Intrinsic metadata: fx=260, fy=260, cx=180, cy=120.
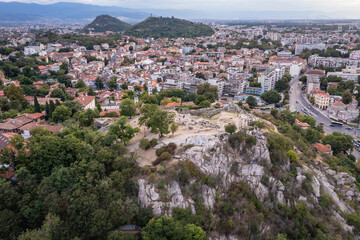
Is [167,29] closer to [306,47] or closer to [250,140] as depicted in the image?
[306,47]

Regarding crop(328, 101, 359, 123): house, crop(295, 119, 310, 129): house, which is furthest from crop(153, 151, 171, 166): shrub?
crop(328, 101, 359, 123): house

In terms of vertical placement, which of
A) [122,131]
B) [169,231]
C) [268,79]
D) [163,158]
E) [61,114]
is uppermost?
[268,79]

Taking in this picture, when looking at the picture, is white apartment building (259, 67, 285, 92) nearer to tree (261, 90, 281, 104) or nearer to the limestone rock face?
tree (261, 90, 281, 104)

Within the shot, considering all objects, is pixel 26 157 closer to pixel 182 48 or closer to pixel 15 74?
pixel 15 74

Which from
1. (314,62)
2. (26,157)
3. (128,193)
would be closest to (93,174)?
(128,193)

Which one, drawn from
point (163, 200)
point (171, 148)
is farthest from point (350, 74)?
point (163, 200)
